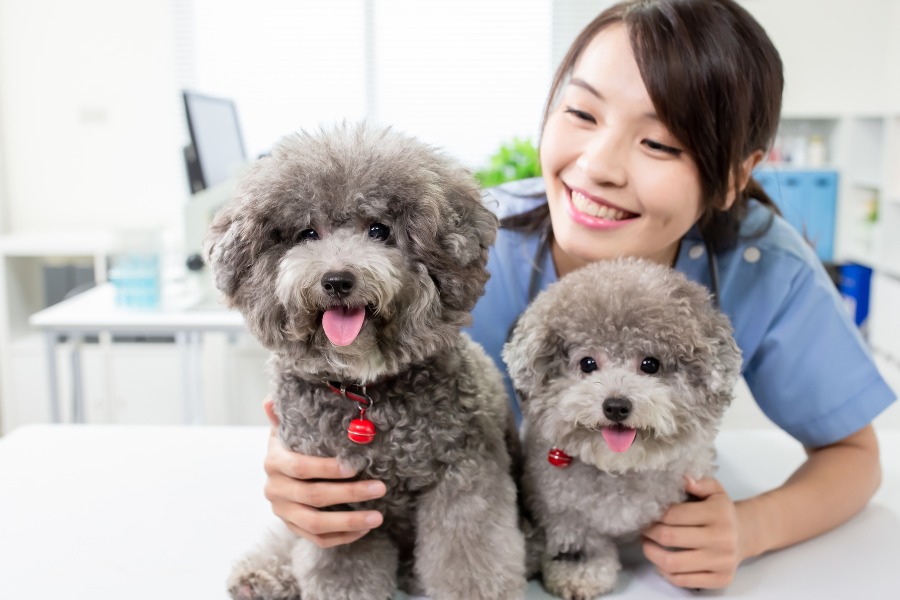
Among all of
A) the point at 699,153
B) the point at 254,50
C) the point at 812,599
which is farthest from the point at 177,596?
the point at 254,50

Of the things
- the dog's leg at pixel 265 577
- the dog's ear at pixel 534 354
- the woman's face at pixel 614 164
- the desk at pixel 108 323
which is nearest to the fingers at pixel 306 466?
the dog's leg at pixel 265 577

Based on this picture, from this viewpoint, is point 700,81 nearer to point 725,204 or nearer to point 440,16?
point 725,204

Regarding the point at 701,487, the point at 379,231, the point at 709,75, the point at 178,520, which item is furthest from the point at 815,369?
the point at 178,520

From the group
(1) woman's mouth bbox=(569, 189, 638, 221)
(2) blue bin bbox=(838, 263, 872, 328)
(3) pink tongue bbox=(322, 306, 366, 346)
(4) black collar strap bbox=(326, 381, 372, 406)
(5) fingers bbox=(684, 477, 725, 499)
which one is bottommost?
(2) blue bin bbox=(838, 263, 872, 328)

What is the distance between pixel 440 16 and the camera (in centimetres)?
387

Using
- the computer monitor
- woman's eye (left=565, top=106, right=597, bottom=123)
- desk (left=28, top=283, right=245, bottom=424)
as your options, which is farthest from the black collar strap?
the computer monitor

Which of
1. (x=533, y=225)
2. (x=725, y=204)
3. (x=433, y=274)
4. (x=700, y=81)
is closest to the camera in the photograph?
(x=433, y=274)

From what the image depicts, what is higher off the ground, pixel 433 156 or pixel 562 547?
pixel 433 156

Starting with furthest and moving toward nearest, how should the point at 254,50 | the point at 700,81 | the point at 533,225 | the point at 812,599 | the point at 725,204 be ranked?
the point at 254,50 < the point at 533,225 < the point at 725,204 < the point at 700,81 < the point at 812,599

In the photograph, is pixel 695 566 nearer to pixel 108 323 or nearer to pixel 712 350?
pixel 712 350

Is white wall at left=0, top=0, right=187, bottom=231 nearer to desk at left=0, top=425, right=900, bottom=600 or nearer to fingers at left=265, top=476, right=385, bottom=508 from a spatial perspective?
desk at left=0, top=425, right=900, bottom=600

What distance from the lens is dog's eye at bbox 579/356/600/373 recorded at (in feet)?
2.61

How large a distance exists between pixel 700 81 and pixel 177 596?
914 millimetres

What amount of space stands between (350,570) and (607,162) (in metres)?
0.60
